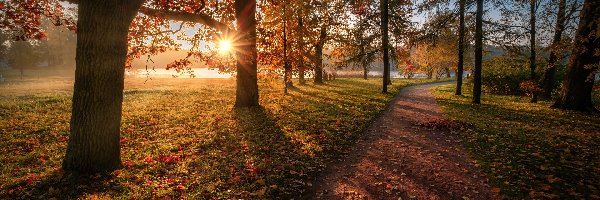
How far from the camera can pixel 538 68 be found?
23594 mm

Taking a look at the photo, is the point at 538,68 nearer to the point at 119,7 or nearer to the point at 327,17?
the point at 327,17

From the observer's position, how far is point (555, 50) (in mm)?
15133

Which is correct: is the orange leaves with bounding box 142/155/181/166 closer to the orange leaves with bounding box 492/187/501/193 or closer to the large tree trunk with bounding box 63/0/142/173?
the large tree trunk with bounding box 63/0/142/173

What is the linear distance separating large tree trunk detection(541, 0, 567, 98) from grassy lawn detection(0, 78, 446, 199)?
9165 mm

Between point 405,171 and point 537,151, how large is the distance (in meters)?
3.90

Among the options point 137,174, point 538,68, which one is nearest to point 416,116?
point 137,174

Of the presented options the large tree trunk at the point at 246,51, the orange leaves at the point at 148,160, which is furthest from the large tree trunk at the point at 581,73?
the orange leaves at the point at 148,160

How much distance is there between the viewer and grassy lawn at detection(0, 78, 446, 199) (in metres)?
5.86

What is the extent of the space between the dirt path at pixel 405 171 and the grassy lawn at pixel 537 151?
47 centimetres

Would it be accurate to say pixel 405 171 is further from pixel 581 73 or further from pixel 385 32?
pixel 385 32

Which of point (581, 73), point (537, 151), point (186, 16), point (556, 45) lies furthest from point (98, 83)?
point (581, 73)

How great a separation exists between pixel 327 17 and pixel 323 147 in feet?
65.6

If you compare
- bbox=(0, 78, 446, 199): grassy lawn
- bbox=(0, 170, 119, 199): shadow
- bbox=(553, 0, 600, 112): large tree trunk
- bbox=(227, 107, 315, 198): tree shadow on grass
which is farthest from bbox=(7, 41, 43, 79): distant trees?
bbox=(553, 0, 600, 112): large tree trunk

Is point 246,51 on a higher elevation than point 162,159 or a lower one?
higher
